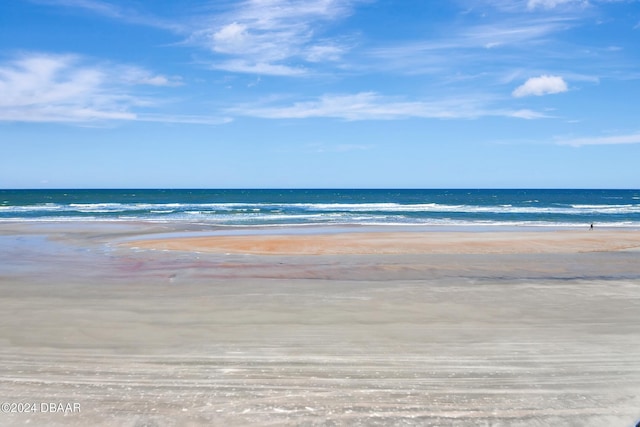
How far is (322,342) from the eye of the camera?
314 inches

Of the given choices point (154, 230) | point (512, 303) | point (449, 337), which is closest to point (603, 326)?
point (512, 303)

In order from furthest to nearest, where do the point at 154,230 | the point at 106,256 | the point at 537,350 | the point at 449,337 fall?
the point at 154,230 → the point at 106,256 → the point at 449,337 → the point at 537,350

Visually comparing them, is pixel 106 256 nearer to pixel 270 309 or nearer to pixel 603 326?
pixel 270 309

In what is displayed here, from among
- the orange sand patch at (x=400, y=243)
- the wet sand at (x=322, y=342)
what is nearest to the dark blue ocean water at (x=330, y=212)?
the orange sand patch at (x=400, y=243)

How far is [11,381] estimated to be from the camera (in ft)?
20.7

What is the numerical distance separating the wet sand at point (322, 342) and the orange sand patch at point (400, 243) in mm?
3362

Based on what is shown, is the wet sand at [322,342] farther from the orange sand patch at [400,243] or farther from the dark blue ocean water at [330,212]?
the dark blue ocean water at [330,212]

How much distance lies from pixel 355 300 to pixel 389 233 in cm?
1682

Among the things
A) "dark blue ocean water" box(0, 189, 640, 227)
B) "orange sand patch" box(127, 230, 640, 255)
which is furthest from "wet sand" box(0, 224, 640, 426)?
"dark blue ocean water" box(0, 189, 640, 227)

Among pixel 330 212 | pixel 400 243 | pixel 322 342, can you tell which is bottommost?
pixel 322 342

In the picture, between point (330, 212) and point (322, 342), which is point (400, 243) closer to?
point (322, 342)

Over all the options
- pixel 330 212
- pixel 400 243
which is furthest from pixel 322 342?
pixel 330 212

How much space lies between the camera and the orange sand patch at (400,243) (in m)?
20.1

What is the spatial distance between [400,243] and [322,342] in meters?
15.0
